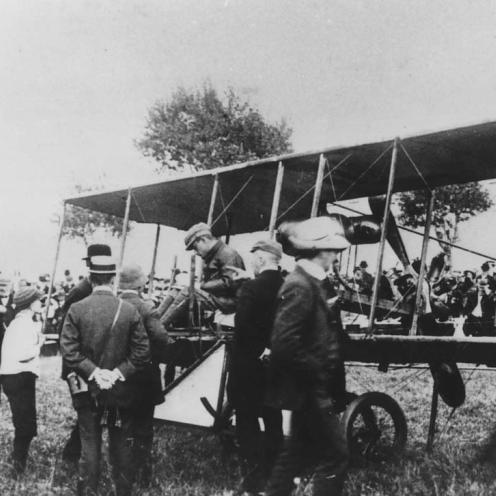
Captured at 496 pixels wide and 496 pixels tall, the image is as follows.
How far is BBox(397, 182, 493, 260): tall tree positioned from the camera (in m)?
27.4

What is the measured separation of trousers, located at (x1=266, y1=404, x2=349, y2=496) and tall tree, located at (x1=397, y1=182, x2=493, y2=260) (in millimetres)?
24653

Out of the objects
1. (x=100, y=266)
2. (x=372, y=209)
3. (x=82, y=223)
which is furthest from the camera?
(x=82, y=223)

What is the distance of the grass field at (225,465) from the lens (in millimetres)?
4578

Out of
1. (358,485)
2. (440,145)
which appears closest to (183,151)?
(440,145)

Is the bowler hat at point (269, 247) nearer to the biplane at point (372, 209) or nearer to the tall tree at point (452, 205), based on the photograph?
the biplane at point (372, 209)

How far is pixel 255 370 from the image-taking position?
4.52 metres

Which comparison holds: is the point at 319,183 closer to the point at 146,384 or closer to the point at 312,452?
the point at 146,384

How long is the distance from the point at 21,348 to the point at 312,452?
Answer: 315 centimetres

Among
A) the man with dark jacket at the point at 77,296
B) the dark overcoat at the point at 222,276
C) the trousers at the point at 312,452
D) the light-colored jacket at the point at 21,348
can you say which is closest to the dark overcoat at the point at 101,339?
the man with dark jacket at the point at 77,296

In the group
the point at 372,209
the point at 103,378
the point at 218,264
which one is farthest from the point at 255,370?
the point at 372,209

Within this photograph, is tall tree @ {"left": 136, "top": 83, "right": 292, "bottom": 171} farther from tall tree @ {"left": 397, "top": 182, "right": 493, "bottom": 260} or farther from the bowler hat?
the bowler hat

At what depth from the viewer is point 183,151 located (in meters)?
30.8

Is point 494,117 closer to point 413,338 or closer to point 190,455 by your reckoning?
point 413,338

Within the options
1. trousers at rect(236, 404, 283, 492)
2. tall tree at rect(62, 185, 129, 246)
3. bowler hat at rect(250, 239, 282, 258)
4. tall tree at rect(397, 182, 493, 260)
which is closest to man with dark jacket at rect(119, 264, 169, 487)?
trousers at rect(236, 404, 283, 492)
